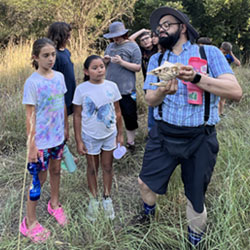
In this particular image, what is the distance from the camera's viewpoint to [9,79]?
5473 mm

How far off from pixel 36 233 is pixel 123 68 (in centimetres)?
207

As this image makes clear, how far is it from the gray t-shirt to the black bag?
1623mm

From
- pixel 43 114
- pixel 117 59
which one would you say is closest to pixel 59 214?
pixel 43 114

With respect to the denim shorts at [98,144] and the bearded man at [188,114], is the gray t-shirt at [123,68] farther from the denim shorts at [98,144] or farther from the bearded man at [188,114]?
the bearded man at [188,114]

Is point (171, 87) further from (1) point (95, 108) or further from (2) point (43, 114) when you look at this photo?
(2) point (43, 114)

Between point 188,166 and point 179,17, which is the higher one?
point 179,17

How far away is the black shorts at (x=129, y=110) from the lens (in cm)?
340

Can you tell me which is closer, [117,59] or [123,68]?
[117,59]

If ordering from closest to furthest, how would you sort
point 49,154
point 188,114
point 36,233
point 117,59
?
point 188,114
point 36,233
point 49,154
point 117,59

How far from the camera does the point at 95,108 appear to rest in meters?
2.29

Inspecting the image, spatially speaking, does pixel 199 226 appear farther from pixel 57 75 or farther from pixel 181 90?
pixel 57 75

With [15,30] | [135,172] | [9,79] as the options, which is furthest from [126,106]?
[15,30]

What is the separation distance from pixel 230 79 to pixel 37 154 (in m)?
1.44

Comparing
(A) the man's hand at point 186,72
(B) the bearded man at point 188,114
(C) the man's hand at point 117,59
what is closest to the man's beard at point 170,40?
(B) the bearded man at point 188,114
